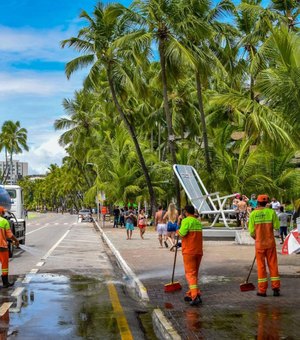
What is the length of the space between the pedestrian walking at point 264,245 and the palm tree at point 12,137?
311ft

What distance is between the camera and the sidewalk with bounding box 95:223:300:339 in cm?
705

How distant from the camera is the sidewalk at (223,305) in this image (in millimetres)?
7051

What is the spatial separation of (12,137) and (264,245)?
9687 centimetres

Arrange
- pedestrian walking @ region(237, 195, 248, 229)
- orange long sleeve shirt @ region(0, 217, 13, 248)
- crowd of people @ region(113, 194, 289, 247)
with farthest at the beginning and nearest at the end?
pedestrian walking @ region(237, 195, 248, 229) → crowd of people @ region(113, 194, 289, 247) → orange long sleeve shirt @ region(0, 217, 13, 248)

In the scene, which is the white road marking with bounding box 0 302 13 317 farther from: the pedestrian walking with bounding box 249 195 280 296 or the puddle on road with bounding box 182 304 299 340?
the pedestrian walking with bounding box 249 195 280 296

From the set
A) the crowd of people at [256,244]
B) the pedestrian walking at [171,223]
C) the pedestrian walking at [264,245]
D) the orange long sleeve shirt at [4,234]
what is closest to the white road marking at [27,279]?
the orange long sleeve shirt at [4,234]

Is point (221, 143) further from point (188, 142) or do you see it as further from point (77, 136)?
point (77, 136)

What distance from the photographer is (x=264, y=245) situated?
969cm

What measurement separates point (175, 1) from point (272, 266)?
22557 mm

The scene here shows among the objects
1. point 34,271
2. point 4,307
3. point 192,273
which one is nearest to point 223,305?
point 192,273

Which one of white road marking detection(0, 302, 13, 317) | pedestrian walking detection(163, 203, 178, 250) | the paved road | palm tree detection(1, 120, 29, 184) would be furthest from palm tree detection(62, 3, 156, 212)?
palm tree detection(1, 120, 29, 184)

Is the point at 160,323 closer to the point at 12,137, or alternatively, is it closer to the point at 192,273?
the point at 192,273

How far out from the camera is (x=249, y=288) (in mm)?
10406

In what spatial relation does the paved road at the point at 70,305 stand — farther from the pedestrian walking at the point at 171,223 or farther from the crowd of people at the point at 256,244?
the pedestrian walking at the point at 171,223
